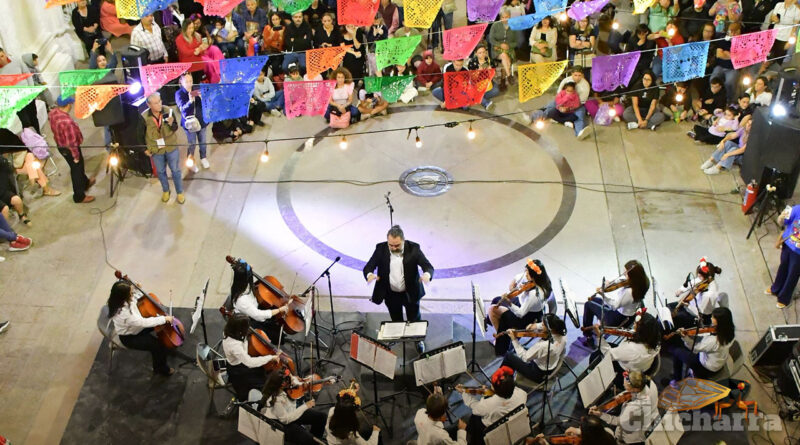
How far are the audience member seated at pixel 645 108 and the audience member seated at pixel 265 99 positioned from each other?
17.4ft

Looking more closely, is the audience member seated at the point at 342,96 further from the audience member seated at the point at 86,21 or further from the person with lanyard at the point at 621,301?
the person with lanyard at the point at 621,301

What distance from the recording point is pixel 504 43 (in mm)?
12664

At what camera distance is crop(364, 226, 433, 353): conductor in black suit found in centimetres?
759

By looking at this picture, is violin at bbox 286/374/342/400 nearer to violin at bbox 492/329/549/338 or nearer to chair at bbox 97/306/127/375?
violin at bbox 492/329/549/338

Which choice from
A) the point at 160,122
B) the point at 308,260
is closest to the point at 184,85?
the point at 160,122

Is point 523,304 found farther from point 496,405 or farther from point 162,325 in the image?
point 162,325

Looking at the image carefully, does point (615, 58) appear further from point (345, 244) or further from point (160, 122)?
point (160, 122)

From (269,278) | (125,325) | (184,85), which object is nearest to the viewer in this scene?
(125,325)

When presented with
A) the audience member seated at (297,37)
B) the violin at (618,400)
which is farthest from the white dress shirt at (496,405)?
the audience member seated at (297,37)

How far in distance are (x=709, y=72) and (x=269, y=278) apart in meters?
7.54

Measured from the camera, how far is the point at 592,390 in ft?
21.7

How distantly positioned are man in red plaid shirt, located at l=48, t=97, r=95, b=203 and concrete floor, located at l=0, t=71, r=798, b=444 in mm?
323

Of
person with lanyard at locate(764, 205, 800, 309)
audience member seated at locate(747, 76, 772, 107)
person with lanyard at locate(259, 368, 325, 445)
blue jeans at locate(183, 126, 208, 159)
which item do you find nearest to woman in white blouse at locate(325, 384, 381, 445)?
person with lanyard at locate(259, 368, 325, 445)

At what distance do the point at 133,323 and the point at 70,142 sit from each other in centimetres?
379
